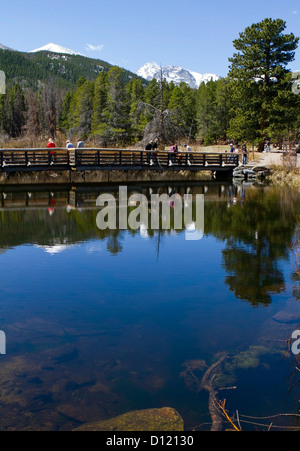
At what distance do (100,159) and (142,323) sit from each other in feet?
90.5

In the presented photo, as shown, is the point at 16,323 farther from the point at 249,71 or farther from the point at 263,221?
the point at 249,71

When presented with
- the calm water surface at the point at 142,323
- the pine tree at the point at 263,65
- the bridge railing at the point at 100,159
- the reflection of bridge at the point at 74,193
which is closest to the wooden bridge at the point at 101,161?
the bridge railing at the point at 100,159

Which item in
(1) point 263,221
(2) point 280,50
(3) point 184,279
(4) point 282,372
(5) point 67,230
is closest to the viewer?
(4) point 282,372

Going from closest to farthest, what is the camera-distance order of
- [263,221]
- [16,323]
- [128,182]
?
[16,323] → [263,221] → [128,182]

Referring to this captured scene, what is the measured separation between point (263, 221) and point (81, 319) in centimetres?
1199

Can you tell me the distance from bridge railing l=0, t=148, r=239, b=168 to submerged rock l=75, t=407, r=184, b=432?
25199 millimetres

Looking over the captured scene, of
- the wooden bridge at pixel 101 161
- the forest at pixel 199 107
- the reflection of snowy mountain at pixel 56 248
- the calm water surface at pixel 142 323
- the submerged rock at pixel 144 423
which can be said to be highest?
the forest at pixel 199 107

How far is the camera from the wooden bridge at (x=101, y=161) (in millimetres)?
28953

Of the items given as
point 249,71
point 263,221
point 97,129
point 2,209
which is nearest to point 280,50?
point 249,71

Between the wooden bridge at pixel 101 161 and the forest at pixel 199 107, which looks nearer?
the wooden bridge at pixel 101 161

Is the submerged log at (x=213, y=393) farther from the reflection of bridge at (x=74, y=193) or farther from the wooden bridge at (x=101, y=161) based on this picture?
the wooden bridge at (x=101, y=161)

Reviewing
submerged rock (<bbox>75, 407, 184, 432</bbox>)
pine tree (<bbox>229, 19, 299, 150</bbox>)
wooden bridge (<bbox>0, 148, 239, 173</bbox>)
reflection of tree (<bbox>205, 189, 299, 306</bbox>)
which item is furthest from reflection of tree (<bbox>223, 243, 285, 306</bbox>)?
pine tree (<bbox>229, 19, 299, 150</bbox>)
